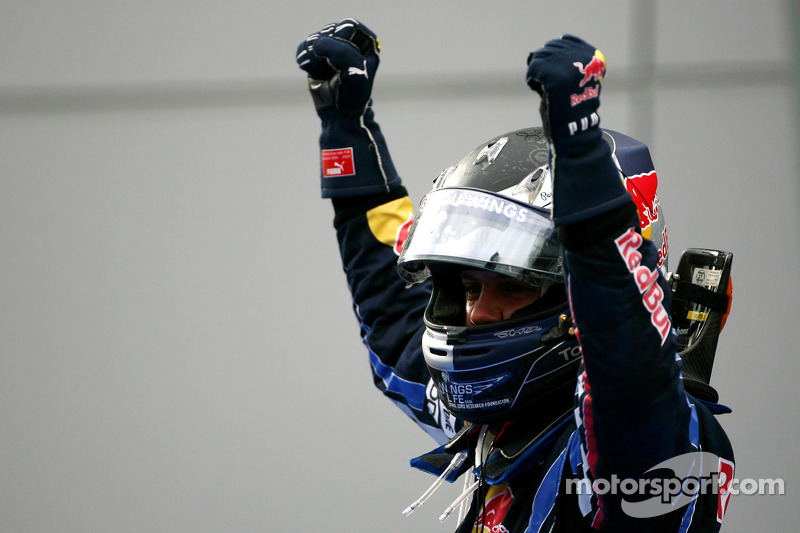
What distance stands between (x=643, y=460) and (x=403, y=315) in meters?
0.80

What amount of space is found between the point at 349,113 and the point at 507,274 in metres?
0.65

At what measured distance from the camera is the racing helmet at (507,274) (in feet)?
3.57

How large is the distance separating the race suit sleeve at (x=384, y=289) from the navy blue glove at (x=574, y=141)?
773 mm

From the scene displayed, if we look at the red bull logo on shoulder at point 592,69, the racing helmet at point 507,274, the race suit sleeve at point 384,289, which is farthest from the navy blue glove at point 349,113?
the red bull logo on shoulder at point 592,69

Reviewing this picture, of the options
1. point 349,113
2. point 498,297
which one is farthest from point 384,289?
point 498,297

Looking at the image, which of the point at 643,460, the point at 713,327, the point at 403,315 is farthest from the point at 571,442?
the point at 403,315

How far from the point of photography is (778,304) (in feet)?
8.33

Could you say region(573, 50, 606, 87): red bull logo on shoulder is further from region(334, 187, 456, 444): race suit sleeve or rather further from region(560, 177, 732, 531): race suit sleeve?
region(334, 187, 456, 444): race suit sleeve

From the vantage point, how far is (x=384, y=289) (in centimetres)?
160

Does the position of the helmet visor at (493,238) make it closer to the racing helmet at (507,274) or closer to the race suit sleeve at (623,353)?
the racing helmet at (507,274)

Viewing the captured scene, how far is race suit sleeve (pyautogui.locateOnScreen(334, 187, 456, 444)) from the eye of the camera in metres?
1.56

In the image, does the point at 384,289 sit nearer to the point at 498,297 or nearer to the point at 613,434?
the point at 498,297

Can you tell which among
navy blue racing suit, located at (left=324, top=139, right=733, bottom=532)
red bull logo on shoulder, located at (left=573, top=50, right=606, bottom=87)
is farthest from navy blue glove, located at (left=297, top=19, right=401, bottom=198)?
red bull logo on shoulder, located at (left=573, top=50, right=606, bottom=87)

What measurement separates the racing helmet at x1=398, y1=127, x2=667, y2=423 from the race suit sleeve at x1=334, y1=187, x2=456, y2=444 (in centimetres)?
37
